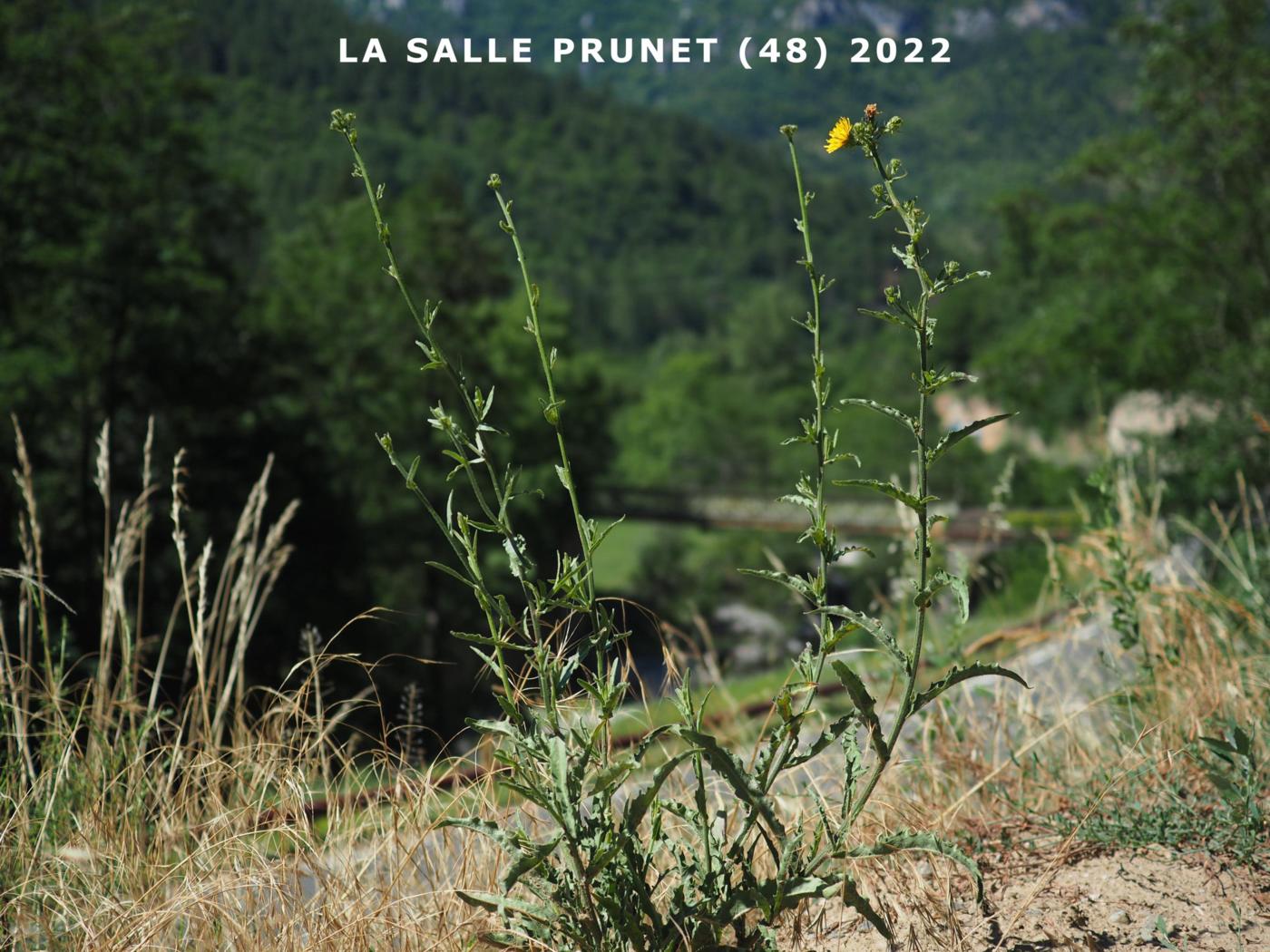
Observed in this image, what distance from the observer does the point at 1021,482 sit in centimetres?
2467

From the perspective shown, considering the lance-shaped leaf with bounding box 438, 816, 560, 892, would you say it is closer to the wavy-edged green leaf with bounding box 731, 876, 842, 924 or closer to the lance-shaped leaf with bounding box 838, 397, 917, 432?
the wavy-edged green leaf with bounding box 731, 876, 842, 924

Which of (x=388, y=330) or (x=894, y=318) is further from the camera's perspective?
(x=388, y=330)

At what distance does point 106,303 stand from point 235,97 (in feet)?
142

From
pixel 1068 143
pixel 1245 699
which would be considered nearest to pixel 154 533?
pixel 1245 699

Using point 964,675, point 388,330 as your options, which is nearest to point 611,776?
point 964,675

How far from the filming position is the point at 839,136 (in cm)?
143

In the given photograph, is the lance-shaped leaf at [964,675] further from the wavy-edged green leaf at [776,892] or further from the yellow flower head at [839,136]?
the yellow flower head at [839,136]

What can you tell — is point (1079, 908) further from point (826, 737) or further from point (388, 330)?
point (388, 330)

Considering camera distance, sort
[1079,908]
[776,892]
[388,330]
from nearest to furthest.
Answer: [776,892], [1079,908], [388,330]

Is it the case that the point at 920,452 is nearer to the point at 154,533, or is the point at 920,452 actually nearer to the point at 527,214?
the point at 154,533

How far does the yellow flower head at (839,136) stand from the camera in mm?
1412

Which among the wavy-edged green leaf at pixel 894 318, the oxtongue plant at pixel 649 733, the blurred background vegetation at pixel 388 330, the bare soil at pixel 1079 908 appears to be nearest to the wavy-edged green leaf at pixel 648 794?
the oxtongue plant at pixel 649 733

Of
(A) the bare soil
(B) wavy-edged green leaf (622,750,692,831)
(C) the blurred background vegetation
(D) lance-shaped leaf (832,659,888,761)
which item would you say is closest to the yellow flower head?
(C) the blurred background vegetation

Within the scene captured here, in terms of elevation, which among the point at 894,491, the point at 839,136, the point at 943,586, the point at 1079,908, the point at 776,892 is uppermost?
the point at 839,136
